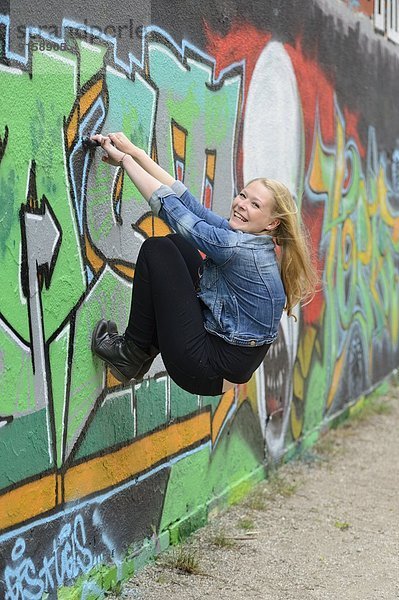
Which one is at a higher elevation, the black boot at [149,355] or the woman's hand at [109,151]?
the woman's hand at [109,151]

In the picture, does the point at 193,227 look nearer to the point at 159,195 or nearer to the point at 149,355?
the point at 159,195

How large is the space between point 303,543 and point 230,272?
1.91m

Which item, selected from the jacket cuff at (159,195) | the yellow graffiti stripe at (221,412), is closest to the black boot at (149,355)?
the jacket cuff at (159,195)

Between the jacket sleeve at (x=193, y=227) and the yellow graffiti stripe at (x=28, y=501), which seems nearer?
the yellow graffiti stripe at (x=28, y=501)

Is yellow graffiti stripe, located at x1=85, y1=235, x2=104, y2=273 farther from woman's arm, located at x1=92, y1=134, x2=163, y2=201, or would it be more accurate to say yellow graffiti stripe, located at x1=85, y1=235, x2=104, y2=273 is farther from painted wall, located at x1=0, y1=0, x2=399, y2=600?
woman's arm, located at x1=92, y1=134, x2=163, y2=201

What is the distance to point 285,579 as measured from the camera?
14.9ft

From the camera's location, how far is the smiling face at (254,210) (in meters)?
3.89

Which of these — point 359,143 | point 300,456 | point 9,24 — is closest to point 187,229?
point 9,24

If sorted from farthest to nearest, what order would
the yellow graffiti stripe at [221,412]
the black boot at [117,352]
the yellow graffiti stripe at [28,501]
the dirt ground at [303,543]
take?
the yellow graffiti stripe at [221,412] → the dirt ground at [303,543] → the black boot at [117,352] → the yellow graffiti stripe at [28,501]

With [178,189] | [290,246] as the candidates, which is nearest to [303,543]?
[290,246]

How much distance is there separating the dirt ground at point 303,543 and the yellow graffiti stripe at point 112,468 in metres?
0.51

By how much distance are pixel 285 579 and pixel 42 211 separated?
7.19 feet

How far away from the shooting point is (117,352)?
3982mm

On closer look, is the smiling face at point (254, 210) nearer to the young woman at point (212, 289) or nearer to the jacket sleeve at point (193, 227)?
the young woman at point (212, 289)
